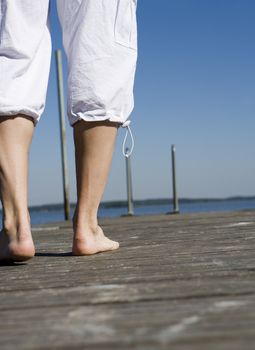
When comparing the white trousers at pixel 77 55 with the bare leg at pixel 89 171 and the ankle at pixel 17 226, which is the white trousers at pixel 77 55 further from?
the ankle at pixel 17 226

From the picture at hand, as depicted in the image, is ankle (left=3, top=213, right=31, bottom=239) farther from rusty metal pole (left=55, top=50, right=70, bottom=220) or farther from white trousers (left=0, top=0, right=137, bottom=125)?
rusty metal pole (left=55, top=50, right=70, bottom=220)

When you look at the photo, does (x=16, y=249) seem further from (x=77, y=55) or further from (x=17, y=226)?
(x=77, y=55)

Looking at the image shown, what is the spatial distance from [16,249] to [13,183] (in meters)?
0.16

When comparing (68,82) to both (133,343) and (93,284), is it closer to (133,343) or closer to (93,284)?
(93,284)

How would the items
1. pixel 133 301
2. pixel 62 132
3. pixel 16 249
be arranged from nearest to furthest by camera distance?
pixel 133 301 < pixel 16 249 < pixel 62 132

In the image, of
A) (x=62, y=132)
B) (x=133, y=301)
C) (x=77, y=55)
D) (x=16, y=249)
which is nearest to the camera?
(x=133, y=301)

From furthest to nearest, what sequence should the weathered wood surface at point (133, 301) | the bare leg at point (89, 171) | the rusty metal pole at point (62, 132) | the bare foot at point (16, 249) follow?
the rusty metal pole at point (62, 132), the bare leg at point (89, 171), the bare foot at point (16, 249), the weathered wood surface at point (133, 301)

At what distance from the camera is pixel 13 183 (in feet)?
4.42

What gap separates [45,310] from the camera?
0.82 metres

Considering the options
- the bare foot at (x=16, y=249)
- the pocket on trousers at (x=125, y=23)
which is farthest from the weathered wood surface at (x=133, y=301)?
the pocket on trousers at (x=125, y=23)

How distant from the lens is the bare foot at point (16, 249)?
1.30 m

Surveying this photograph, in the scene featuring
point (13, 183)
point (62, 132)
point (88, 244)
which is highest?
point (62, 132)

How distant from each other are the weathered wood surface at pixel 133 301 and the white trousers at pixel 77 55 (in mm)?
399

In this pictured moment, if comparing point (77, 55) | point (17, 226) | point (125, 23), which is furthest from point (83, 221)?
point (125, 23)
